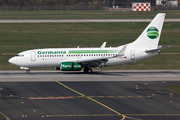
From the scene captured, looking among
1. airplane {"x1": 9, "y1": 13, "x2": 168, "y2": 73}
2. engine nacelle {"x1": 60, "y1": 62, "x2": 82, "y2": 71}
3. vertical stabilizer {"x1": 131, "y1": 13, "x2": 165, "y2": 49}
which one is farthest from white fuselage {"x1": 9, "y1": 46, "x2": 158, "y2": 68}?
engine nacelle {"x1": 60, "y1": 62, "x2": 82, "y2": 71}

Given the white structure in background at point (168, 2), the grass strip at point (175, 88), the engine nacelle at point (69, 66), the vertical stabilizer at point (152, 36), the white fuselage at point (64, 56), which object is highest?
the white structure in background at point (168, 2)

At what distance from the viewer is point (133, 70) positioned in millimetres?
53125

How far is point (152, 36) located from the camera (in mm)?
49656

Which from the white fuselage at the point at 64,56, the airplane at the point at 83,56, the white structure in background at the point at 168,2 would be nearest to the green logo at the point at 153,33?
the airplane at the point at 83,56

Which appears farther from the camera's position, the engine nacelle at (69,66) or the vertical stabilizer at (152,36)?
the vertical stabilizer at (152,36)

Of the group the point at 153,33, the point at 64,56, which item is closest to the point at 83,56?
the point at 64,56

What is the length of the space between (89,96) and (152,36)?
67.6 feet

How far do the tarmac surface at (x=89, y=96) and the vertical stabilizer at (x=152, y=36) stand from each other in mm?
4485

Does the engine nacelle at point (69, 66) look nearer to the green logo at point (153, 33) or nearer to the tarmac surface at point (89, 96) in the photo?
the tarmac surface at point (89, 96)

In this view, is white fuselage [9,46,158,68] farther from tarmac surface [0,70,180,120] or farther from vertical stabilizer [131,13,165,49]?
tarmac surface [0,70,180,120]

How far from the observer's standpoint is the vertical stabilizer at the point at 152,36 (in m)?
49.5

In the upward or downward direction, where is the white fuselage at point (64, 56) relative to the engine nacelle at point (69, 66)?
upward

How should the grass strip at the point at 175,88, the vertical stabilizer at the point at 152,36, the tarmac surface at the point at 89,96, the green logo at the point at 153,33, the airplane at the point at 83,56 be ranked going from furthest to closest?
1. the green logo at the point at 153,33
2. the vertical stabilizer at the point at 152,36
3. the airplane at the point at 83,56
4. the grass strip at the point at 175,88
5. the tarmac surface at the point at 89,96

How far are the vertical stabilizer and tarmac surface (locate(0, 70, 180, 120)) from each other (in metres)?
4.48
